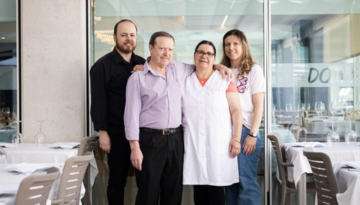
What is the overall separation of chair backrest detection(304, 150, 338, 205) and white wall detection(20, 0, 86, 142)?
114 inches

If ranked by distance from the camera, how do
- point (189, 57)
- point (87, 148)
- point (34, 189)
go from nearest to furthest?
point (34, 189), point (87, 148), point (189, 57)

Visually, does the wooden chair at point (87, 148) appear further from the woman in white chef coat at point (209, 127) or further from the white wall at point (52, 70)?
the woman in white chef coat at point (209, 127)

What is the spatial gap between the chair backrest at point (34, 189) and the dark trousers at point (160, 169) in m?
1.48

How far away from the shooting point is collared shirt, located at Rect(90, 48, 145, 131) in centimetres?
462

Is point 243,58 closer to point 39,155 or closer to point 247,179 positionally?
point 247,179

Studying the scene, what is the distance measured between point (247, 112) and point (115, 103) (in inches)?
50.1

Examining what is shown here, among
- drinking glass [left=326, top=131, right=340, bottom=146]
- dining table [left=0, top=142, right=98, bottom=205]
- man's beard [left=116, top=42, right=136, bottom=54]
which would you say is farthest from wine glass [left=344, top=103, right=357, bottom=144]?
dining table [left=0, top=142, right=98, bottom=205]

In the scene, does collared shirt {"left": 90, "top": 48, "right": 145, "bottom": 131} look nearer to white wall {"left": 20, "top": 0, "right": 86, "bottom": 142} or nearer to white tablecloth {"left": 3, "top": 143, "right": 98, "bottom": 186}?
white tablecloth {"left": 3, "top": 143, "right": 98, "bottom": 186}

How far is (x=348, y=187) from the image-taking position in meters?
3.27

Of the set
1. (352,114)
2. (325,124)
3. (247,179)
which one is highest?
(352,114)

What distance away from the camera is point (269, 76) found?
18.8 ft

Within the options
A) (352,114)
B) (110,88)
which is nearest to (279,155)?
(352,114)

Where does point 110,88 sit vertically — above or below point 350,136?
above

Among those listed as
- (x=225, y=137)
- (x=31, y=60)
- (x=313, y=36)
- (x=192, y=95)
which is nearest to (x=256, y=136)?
(x=225, y=137)
